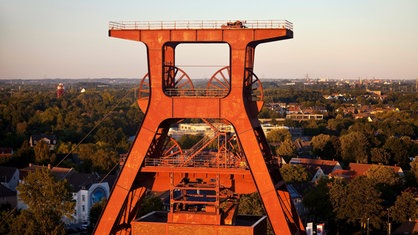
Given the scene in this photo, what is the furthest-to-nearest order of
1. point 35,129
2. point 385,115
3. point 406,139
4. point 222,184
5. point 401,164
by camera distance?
point 385,115, point 35,129, point 406,139, point 401,164, point 222,184

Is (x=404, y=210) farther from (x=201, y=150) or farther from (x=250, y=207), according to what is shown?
(x=201, y=150)

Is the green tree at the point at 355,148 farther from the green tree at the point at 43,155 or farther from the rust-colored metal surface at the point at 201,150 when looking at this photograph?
the rust-colored metal surface at the point at 201,150

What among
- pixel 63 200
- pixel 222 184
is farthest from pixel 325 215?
pixel 222 184

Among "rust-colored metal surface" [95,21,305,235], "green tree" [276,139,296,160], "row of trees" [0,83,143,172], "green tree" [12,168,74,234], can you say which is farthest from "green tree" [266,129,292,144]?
"rust-colored metal surface" [95,21,305,235]

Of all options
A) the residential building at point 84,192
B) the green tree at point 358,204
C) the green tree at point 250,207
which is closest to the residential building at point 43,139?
the residential building at point 84,192

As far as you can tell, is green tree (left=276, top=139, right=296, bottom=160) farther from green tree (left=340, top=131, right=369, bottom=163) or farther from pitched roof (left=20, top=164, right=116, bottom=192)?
pitched roof (left=20, top=164, right=116, bottom=192)

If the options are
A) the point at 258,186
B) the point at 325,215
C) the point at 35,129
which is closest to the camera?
the point at 258,186

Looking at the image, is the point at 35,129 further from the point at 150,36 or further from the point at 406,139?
the point at 150,36

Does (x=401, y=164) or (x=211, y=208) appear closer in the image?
(x=211, y=208)
